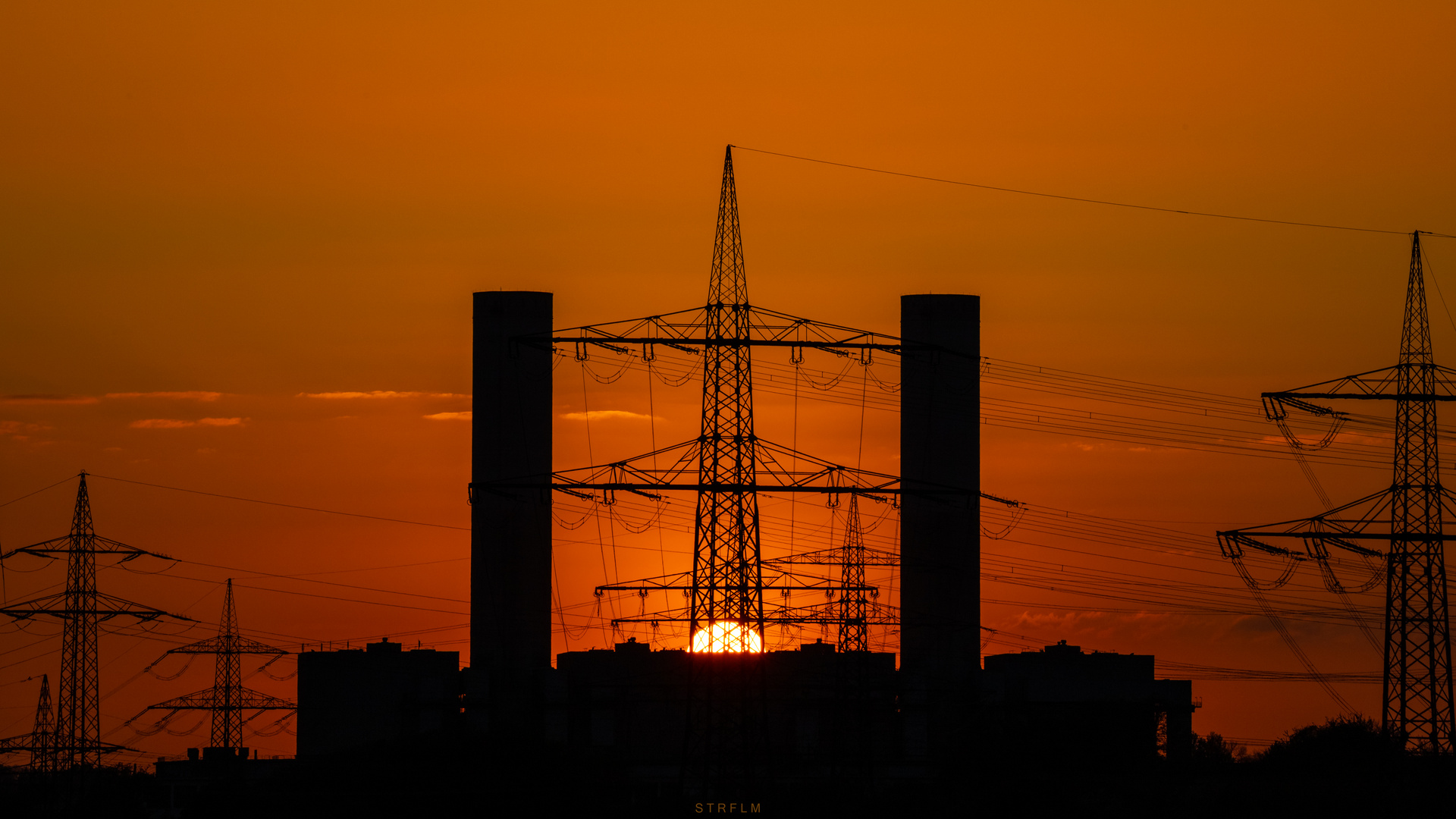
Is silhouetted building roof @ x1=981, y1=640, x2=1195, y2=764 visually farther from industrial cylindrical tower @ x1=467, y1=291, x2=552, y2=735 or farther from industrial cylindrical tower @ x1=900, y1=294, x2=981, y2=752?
industrial cylindrical tower @ x1=467, y1=291, x2=552, y2=735

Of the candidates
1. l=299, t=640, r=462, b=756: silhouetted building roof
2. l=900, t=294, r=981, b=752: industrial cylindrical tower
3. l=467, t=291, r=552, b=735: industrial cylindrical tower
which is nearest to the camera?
l=467, t=291, r=552, b=735: industrial cylindrical tower

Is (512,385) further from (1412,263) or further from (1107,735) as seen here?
(1412,263)

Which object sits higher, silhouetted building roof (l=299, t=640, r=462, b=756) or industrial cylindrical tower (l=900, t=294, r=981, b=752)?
industrial cylindrical tower (l=900, t=294, r=981, b=752)

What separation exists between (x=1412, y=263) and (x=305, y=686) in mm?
59286

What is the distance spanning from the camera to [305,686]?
9406cm

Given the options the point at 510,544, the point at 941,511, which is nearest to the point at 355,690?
the point at 510,544

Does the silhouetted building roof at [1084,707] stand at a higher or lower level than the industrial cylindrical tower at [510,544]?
lower

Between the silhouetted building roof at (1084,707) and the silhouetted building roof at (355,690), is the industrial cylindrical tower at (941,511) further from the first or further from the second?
the silhouetted building roof at (355,690)

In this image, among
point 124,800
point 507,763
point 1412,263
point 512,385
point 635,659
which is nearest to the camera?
point 1412,263

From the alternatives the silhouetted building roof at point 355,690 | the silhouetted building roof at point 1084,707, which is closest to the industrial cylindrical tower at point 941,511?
the silhouetted building roof at point 1084,707

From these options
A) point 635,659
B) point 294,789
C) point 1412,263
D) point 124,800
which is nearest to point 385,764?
point 294,789

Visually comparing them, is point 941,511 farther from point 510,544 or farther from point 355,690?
point 355,690

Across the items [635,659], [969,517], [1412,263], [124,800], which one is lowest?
[124,800]

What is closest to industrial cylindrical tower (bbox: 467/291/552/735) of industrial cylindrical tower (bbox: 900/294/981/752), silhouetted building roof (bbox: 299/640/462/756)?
industrial cylindrical tower (bbox: 900/294/981/752)
